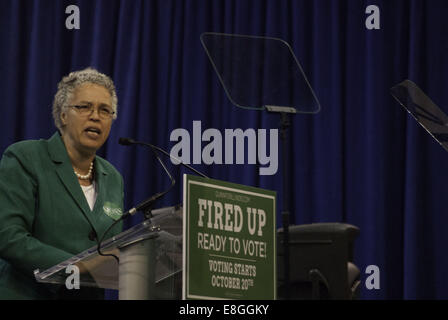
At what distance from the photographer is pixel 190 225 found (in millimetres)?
1898

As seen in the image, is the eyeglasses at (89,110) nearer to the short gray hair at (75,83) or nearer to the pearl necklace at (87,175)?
the short gray hair at (75,83)

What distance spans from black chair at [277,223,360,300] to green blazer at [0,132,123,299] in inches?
29.1

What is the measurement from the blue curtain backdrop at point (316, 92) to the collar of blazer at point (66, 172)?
4.75ft

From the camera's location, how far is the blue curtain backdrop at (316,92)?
13.7 feet

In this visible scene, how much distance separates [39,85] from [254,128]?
48.4 inches

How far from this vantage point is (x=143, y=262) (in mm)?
2051

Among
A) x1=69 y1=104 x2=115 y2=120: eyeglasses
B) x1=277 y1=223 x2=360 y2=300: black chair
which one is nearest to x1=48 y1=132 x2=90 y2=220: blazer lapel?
x1=69 y1=104 x2=115 y2=120: eyeglasses

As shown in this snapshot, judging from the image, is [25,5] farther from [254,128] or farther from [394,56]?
[394,56]

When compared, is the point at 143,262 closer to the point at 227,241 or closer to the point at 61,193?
the point at 227,241

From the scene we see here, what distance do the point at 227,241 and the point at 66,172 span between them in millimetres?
958

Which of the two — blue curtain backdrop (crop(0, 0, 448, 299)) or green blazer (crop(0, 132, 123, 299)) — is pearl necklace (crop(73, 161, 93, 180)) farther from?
blue curtain backdrop (crop(0, 0, 448, 299))

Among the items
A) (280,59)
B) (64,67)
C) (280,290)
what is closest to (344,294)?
(280,290)

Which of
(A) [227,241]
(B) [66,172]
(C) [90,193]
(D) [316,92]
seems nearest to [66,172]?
(B) [66,172]

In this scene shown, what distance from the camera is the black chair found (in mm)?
2188
